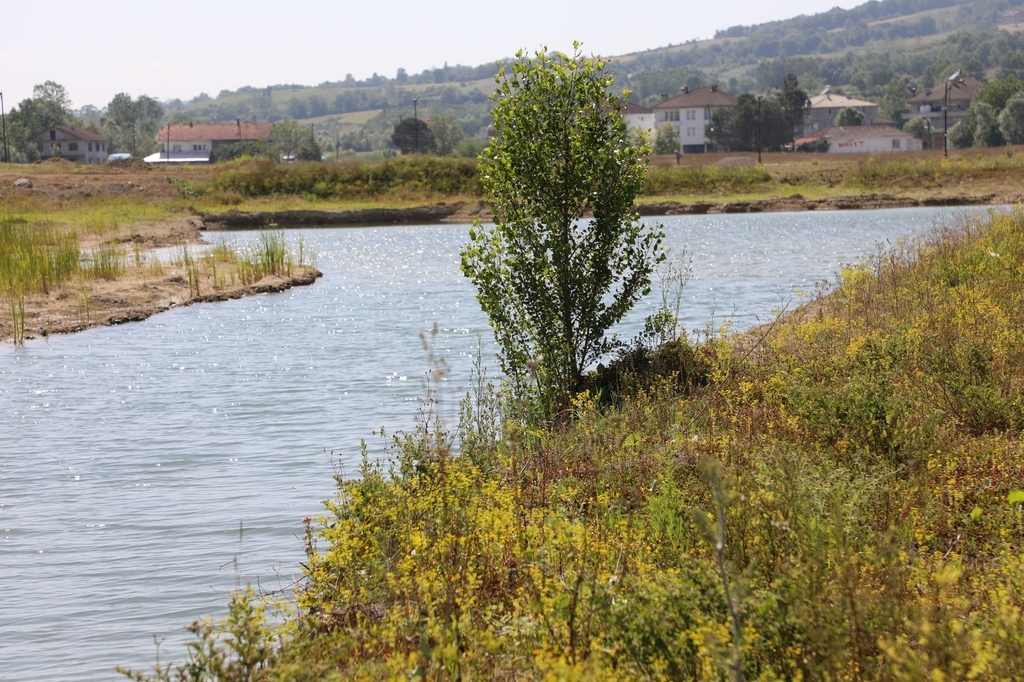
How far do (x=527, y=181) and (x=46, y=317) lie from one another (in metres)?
13.1

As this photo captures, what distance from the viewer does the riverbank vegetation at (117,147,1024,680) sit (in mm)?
4453

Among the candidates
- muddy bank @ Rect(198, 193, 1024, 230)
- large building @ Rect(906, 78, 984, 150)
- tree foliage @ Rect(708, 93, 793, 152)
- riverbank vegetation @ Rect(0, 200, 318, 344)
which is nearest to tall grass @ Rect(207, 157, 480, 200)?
muddy bank @ Rect(198, 193, 1024, 230)

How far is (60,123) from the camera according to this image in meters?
149

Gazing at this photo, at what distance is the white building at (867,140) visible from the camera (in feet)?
424

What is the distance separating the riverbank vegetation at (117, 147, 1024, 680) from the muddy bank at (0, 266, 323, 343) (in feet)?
42.4

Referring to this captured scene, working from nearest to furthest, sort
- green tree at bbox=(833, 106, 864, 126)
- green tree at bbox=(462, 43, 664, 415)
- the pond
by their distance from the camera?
the pond
green tree at bbox=(462, 43, 664, 415)
green tree at bbox=(833, 106, 864, 126)

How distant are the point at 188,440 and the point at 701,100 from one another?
133 metres

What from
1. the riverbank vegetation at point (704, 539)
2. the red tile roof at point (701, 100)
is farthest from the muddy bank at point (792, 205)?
the red tile roof at point (701, 100)

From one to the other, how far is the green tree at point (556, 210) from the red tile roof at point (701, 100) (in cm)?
13023

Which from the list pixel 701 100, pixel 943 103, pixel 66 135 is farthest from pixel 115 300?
pixel 943 103

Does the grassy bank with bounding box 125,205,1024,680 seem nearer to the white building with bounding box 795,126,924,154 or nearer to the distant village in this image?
the distant village

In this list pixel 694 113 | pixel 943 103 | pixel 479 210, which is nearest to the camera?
pixel 479 210

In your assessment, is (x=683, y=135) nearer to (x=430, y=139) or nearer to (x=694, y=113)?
(x=694, y=113)

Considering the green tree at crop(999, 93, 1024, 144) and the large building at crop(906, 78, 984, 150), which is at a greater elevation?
the large building at crop(906, 78, 984, 150)
